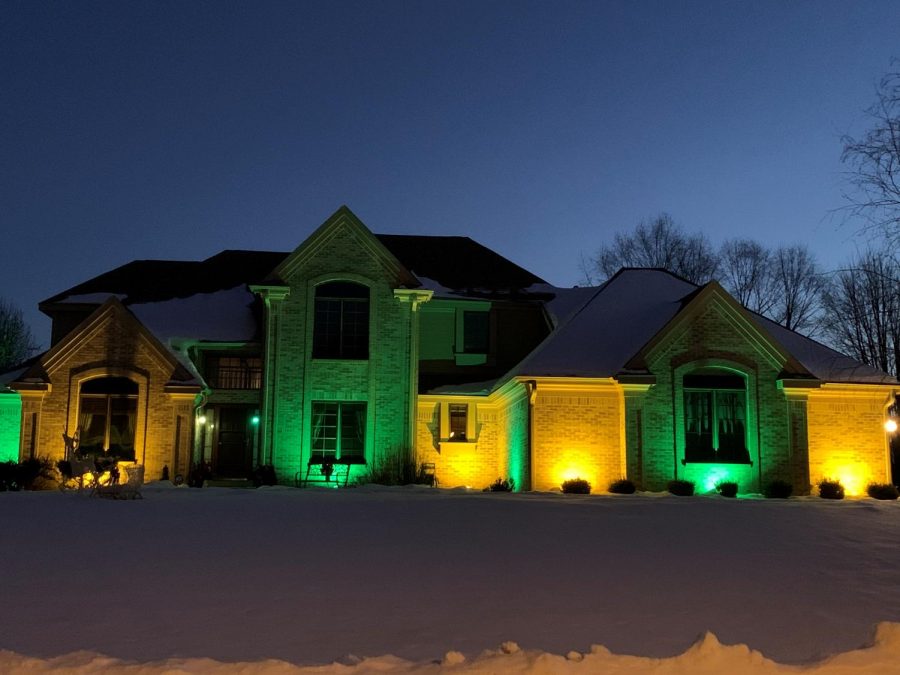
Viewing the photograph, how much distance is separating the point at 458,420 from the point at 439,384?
1.31 metres

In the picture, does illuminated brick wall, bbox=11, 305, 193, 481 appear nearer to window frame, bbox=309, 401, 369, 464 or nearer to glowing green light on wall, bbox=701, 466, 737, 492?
window frame, bbox=309, 401, 369, 464

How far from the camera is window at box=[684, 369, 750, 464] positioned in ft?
81.4

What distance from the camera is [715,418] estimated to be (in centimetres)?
2498

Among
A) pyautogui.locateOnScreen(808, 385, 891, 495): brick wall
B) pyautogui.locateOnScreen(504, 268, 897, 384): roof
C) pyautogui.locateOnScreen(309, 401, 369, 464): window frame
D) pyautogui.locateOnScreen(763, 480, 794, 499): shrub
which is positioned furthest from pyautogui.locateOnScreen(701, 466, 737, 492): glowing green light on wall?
pyautogui.locateOnScreen(309, 401, 369, 464): window frame

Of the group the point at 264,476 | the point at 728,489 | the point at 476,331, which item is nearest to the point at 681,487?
the point at 728,489

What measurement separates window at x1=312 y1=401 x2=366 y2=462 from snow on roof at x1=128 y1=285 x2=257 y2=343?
3422mm

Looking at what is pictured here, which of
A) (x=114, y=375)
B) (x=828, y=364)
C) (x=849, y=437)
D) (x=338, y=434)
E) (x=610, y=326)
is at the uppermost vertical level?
(x=610, y=326)

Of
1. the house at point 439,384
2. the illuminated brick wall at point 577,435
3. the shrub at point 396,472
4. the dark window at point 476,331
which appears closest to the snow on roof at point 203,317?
the house at point 439,384

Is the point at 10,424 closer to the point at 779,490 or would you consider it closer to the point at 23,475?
the point at 23,475

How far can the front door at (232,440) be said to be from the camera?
28016 mm

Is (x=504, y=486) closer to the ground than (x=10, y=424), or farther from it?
closer to the ground

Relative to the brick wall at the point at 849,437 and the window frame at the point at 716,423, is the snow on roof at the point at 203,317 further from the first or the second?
the brick wall at the point at 849,437

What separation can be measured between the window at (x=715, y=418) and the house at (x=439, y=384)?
53 mm

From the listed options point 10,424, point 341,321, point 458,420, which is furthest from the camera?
point 458,420
